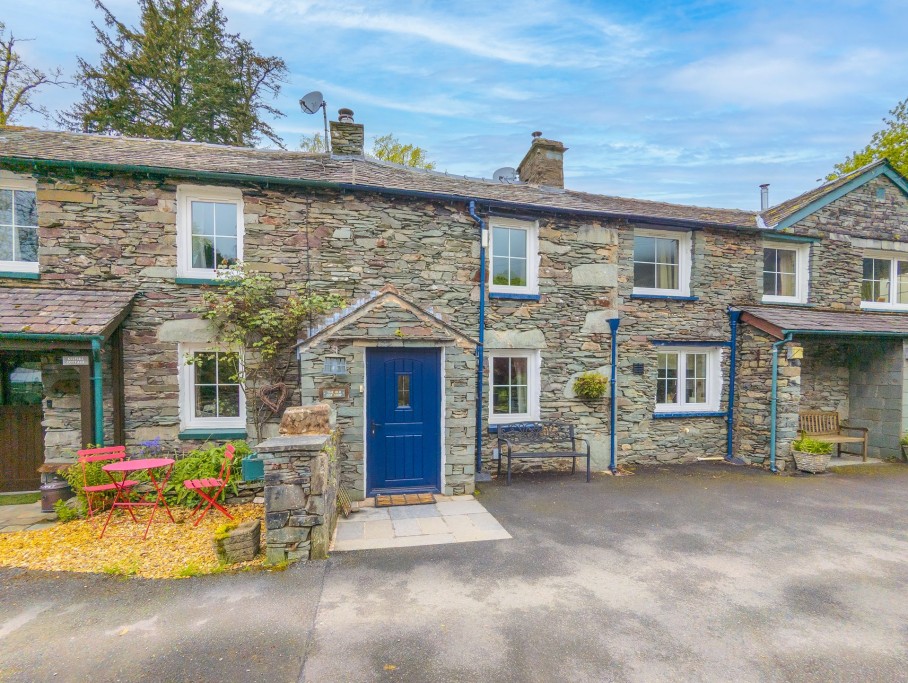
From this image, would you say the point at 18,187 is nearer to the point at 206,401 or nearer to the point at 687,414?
the point at 206,401

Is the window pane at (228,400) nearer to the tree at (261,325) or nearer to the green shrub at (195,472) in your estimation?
the tree at (261,325)

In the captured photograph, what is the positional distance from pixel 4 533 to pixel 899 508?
44.7 feet

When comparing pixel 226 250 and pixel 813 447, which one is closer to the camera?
pixel 226 250

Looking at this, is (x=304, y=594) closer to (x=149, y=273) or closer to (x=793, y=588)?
(x=793, y=588)

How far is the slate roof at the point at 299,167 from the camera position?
740 cm

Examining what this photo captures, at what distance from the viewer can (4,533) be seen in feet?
18.8

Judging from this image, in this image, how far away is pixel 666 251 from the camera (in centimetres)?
1010

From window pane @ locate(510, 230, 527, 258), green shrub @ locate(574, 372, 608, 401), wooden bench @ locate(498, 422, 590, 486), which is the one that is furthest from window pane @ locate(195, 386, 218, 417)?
green shrub @ locate(574, 372, 608, 401)

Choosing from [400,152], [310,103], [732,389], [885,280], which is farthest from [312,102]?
[885,280]

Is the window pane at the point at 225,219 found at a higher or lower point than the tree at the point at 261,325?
higher

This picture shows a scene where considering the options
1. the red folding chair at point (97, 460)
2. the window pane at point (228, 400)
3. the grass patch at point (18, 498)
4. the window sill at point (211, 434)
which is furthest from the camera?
the window pane at point (228, 400)

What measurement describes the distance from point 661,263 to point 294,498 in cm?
938

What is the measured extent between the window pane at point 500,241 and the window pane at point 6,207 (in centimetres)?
874

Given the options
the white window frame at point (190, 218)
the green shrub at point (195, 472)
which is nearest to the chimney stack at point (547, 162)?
the white window frame at point (190, 218)
